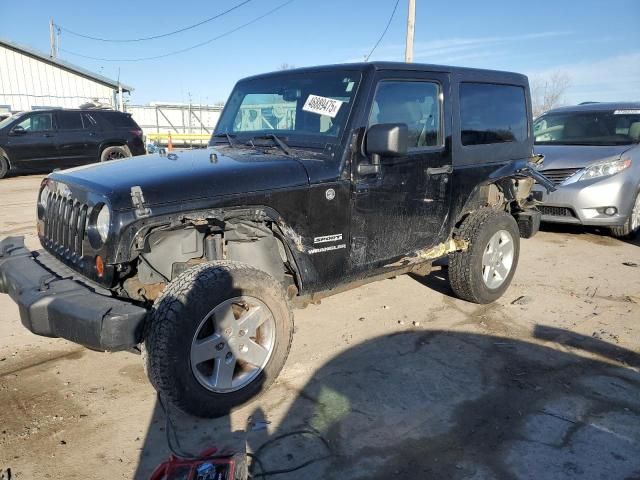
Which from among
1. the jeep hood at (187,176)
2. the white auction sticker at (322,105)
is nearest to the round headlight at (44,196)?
the jeep hood at (187,176)

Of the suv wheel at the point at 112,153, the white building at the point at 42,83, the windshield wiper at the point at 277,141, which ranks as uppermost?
the white building at the point at 42,83

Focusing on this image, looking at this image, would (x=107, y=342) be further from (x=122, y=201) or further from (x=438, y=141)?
(x=438, y=141)

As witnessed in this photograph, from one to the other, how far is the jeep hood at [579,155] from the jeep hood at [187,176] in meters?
5.32

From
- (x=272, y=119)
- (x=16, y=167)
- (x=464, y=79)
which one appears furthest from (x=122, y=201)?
(x=16, y=167)

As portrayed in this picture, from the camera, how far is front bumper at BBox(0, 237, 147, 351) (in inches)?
99.3

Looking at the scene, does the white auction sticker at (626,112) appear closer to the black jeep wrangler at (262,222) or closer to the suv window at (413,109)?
the black jeep wrangler at (262,222)

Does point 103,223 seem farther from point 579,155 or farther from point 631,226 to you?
point 631,226

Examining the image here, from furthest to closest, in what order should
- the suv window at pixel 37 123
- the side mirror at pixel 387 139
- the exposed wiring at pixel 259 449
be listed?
the suv window at pixel 37 123
the side mirror at pixel 387 139
the exposed wiring at pixel 259 449

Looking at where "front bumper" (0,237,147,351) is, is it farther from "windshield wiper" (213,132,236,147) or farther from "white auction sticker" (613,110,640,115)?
"white auction sticker" (613,110,640,115)

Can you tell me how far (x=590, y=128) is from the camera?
309 inches

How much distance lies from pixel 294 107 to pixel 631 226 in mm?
5817

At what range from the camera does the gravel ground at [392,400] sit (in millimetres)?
2582

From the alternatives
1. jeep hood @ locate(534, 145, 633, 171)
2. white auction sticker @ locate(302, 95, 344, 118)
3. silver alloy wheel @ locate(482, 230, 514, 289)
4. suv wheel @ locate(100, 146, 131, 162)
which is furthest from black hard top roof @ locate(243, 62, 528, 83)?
suv wheel @ locate(100, 146, 131, 162)

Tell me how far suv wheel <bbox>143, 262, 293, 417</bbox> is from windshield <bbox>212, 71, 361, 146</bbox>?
1.23 m
